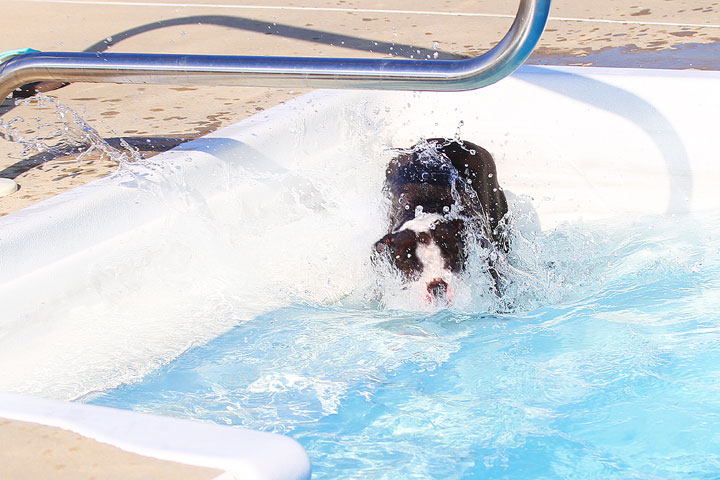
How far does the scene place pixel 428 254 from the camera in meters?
2.58

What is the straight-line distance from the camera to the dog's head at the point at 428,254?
2547 millimetres

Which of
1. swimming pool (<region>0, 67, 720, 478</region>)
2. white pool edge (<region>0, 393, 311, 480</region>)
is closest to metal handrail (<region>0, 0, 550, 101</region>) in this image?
swimming pool (<region>0, 67, 720, 478</region>)

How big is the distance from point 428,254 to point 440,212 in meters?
0.31

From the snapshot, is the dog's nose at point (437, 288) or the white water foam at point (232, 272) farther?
the dog's nose at point (437, 288)

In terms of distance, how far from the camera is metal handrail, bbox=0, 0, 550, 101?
198cm

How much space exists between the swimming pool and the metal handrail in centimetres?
40

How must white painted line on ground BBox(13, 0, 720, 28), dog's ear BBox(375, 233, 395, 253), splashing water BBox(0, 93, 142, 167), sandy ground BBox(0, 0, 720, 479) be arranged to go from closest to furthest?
1. dog's ear BBox(375, 233, 395, 253)
2. splashing water BBox(0, 93, 142, 167)
3. sandy ground BBox(0, 0, 720, 479)
4. white painted line on ground BBox(13, 0, 720, 28)

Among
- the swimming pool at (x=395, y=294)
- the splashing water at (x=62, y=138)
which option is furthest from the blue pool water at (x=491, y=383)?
the splashing water at (x=62, y=138)

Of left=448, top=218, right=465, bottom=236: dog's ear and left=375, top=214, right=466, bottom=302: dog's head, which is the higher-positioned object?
left=448, top=218, right=465, bottom=236: dog's ear

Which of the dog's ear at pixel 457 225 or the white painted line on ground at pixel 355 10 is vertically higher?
the white painted line on ground at pixel 355 10

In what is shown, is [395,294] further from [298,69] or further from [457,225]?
[298,69]

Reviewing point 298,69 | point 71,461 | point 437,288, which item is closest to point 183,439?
point 71,461

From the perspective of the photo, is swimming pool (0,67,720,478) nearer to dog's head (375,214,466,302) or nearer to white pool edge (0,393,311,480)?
dog's head (375,214,466,302)

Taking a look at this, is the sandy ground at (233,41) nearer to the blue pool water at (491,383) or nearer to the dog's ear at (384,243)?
the blue pool water at (491,383)
